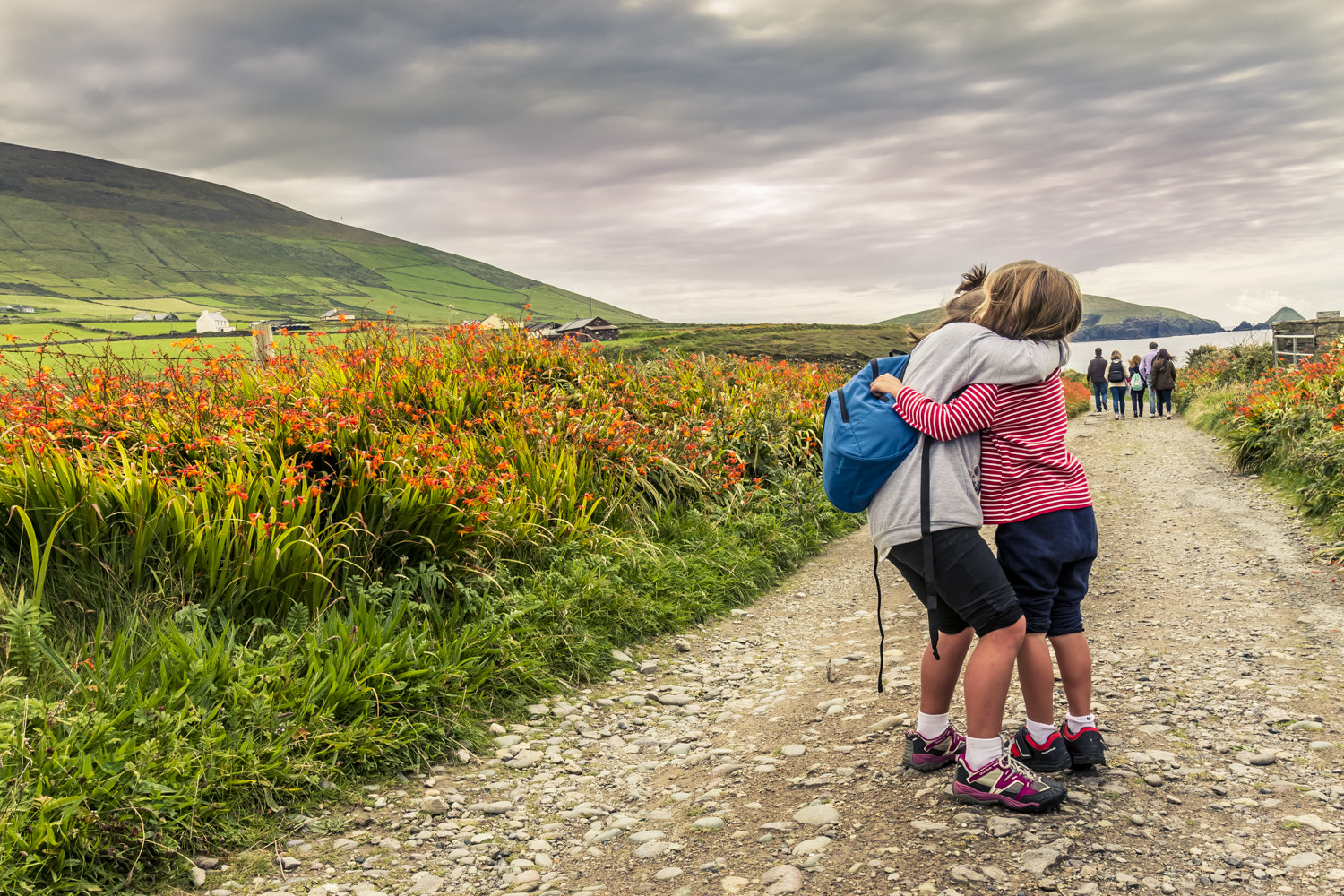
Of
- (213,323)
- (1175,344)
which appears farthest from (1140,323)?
(213,323)

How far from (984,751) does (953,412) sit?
130 cm

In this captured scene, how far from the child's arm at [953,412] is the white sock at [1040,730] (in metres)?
1.28

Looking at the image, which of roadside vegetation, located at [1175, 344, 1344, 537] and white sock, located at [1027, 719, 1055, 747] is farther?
roadside vegetation, located at [1175, 344, 1344, 537]

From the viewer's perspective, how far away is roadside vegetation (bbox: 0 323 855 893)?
3.14 meters

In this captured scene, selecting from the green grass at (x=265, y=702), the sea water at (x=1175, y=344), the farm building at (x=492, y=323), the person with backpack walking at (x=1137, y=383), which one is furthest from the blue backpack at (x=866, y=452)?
the person with backpack walking at (x=1137, y=383)

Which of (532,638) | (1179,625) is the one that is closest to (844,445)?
(532,638)

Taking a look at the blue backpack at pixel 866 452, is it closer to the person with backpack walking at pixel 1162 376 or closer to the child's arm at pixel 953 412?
the child's arm at pixel 953 412

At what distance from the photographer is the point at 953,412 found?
2.82 metres

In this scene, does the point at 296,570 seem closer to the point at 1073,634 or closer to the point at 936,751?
the point at 936,751

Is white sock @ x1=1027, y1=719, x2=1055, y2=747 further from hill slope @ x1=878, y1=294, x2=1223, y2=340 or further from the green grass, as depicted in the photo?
hill slope @ x1=878, y1=294, x2=1223, y2=340

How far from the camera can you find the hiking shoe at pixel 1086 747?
127 inches

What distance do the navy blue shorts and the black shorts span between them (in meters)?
0.14

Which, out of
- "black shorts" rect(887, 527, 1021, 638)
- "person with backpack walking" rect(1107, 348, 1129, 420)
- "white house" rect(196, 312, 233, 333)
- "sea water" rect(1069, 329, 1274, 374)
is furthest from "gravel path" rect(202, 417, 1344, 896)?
"white house" rect(196, 312, 233, 333)

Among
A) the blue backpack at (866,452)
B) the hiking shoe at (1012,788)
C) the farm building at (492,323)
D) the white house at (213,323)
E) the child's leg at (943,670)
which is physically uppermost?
the white house at (213,323)
